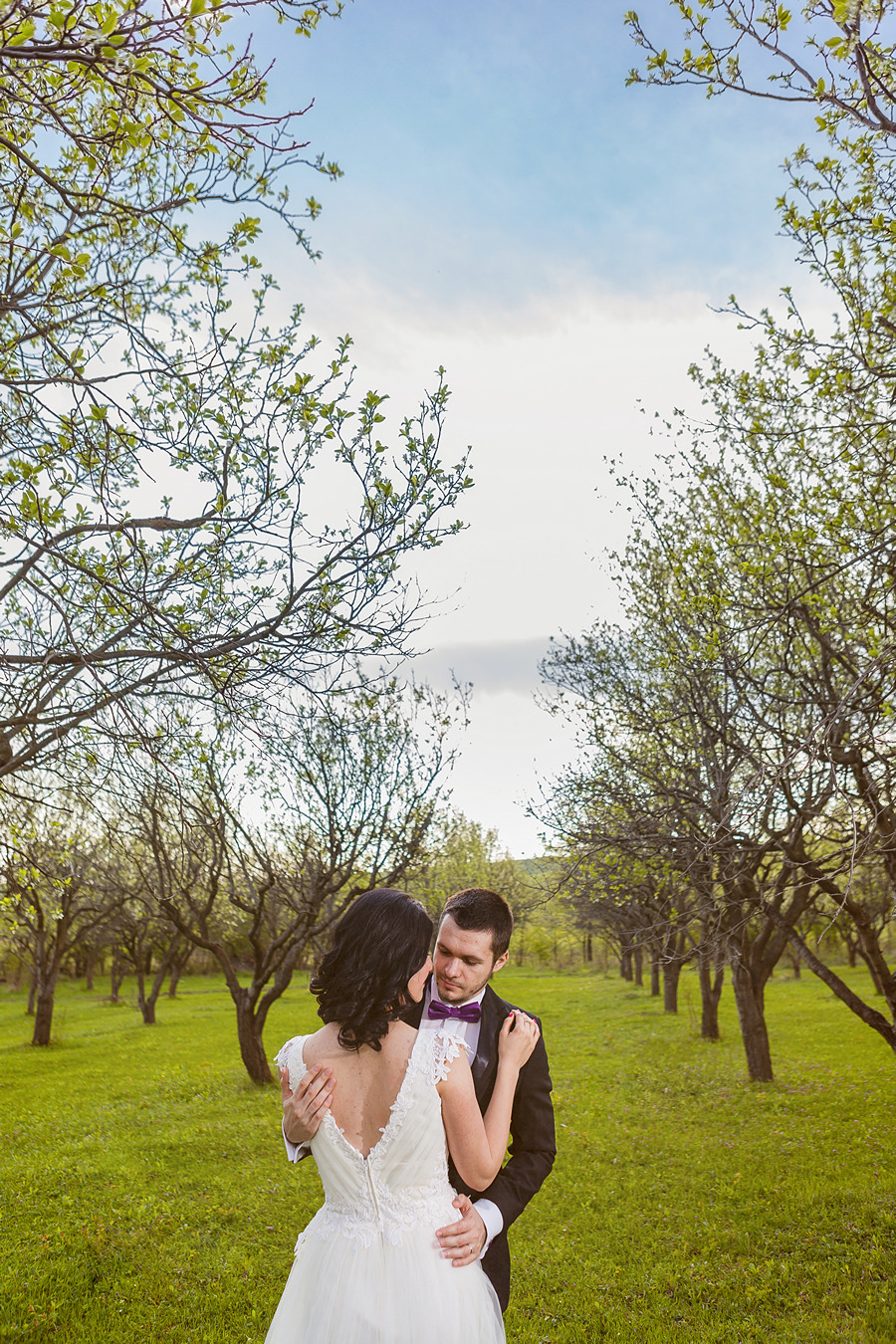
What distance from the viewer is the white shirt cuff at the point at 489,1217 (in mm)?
2766

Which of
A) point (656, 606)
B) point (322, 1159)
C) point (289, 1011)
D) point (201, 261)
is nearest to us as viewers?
point (322, 1159)

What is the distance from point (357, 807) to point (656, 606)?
7304 millimetres

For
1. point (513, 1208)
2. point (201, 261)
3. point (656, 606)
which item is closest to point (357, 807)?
point (656, 606)

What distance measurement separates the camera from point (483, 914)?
3.00 m

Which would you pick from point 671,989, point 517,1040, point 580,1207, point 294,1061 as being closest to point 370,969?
point 294,1061

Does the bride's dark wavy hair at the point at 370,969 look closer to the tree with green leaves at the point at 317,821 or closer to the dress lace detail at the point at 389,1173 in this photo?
the dress lace detail at the point at 389,1173

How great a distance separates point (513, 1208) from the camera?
2.87 metres

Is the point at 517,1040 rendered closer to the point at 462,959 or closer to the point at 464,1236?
the point at 462,959

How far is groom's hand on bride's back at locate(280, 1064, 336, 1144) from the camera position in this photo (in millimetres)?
2609

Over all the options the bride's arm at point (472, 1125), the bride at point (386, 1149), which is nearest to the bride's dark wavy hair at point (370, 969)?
the bride at point (386, 1149)

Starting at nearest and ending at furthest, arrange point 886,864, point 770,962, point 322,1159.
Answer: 1. point 322,1159
2. point 886,864
3. point 770,962

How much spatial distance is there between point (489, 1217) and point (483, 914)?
102cm

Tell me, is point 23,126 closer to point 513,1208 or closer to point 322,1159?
point 322,1159

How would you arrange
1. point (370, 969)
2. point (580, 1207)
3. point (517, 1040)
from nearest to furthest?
point (370, 969)
point (517, 1040)
point (580, 1207)
